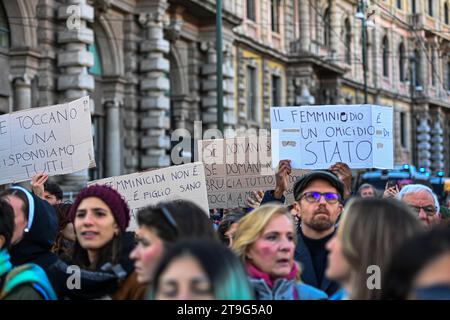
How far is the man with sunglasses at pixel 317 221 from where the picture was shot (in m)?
5.21

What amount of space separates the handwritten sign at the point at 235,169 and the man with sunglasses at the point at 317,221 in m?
3.62

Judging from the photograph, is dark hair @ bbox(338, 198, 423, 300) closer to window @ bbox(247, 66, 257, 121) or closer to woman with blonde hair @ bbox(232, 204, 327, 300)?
woman with blonde hair @ bbox(232, 204, 327, 300)

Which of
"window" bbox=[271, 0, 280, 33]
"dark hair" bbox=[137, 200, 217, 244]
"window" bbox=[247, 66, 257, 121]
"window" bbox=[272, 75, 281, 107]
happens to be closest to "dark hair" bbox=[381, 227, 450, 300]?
"dark hair" bbox=[137, 200, 217, 244]

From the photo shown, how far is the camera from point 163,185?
7.85 meters

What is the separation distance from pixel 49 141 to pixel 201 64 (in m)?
20.6

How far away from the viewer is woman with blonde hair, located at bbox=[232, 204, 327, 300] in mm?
4418

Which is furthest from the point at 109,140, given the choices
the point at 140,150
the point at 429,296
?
the point at 429,296

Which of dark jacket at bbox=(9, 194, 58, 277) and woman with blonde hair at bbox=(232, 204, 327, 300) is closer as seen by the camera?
woman with blonde hair at bbox=(232, 204, 327, 300)

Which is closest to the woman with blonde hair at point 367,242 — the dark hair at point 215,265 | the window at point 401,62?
the dark hair at point 215,265

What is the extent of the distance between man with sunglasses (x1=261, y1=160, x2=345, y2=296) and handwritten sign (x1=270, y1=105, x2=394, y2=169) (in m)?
2.99

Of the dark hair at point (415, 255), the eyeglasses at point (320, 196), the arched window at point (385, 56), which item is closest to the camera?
the dark hair at point (415, 255)

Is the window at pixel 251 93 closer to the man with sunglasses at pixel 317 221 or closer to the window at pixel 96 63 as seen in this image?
the window at pixel 96 63

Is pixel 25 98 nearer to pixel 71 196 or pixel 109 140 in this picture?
pixel 71 196

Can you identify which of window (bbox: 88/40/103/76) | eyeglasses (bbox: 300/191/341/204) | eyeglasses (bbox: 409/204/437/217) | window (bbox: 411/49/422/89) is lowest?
eyeglasses (bbox: 409/204/437/217)
